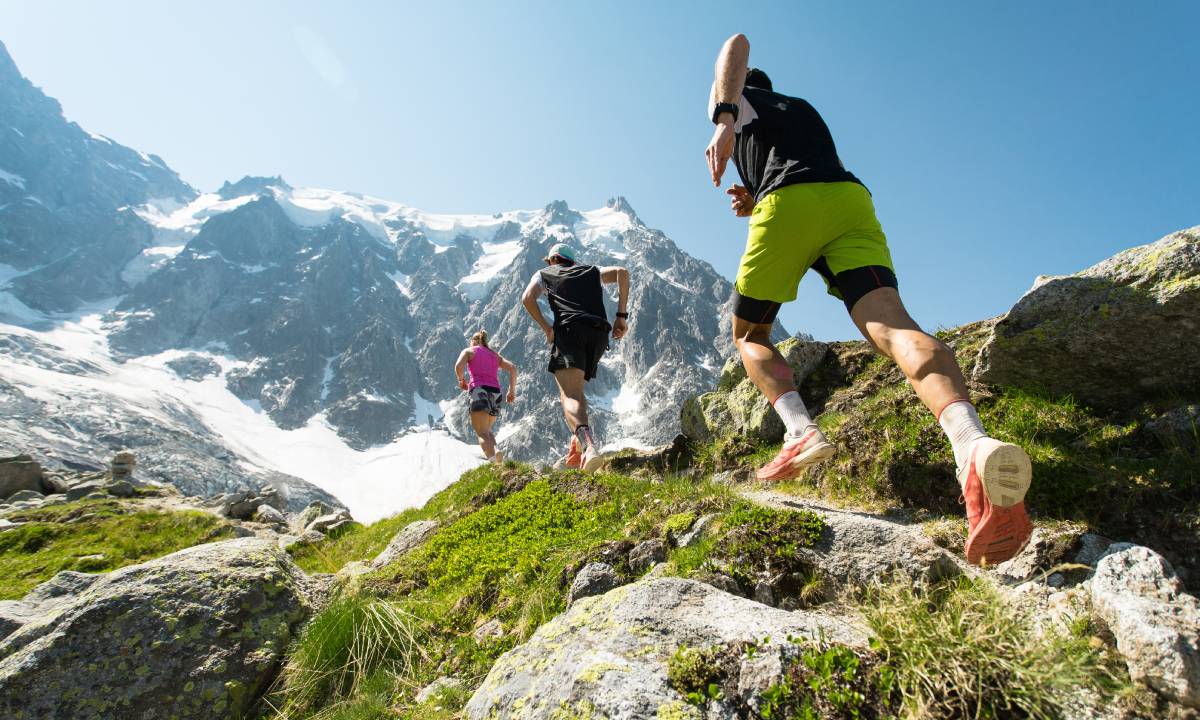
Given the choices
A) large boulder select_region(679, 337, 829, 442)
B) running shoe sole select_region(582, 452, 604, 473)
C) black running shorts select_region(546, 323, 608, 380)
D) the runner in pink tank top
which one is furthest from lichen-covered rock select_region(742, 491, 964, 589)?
the runner in pink tank top

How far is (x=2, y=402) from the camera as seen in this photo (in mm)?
118750

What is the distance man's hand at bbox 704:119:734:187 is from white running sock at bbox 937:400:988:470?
263cm

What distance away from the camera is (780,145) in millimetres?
4422

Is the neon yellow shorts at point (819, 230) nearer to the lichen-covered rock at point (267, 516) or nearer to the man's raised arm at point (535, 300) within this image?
the man's raised arm at point (535, 300)

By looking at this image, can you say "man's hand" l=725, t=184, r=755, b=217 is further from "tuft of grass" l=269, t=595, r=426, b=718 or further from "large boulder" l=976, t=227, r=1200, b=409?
"tuft of grass" l=269, t=595, r=426, b=718

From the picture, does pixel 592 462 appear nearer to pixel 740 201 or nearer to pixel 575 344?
pixel 575 344

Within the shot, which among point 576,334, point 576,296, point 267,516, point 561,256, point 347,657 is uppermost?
point 561,256

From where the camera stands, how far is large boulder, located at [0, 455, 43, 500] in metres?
17.3

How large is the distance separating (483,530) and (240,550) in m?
2.36

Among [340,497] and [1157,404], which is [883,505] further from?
[340,497]

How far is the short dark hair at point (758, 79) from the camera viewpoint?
5219 millimetres

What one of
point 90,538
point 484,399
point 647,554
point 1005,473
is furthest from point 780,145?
point 90,538

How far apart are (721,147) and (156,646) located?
5.55 metres

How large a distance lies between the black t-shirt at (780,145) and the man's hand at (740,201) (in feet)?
1.26
